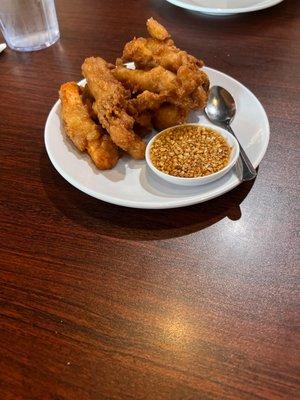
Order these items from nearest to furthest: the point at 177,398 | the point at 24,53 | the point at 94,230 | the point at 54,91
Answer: the point at 177,398, the point at 94,230, the point at 54,91, the point at 24,53

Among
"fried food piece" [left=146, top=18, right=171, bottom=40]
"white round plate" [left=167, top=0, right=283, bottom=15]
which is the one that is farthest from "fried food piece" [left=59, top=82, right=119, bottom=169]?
"white round plate" [left=167, top=0, right=283, bottom=15]

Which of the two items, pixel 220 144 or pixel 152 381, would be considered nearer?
pixel 152 381

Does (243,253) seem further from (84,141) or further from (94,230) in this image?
(84,141)

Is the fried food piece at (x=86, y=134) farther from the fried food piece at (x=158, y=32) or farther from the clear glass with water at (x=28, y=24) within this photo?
the clear glass with water at (x=28, y=24)

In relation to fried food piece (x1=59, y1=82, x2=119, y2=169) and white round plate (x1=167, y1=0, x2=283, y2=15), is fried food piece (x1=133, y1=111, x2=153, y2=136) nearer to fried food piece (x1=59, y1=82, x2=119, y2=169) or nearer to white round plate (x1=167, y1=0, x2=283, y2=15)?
fried food piece (x1=59, y1=82, x2=119, y2=169)

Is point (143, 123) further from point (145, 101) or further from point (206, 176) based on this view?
point (206, 176)

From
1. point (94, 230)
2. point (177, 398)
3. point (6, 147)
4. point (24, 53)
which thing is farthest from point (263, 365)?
point (24, 53)

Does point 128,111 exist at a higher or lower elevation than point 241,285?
higher
